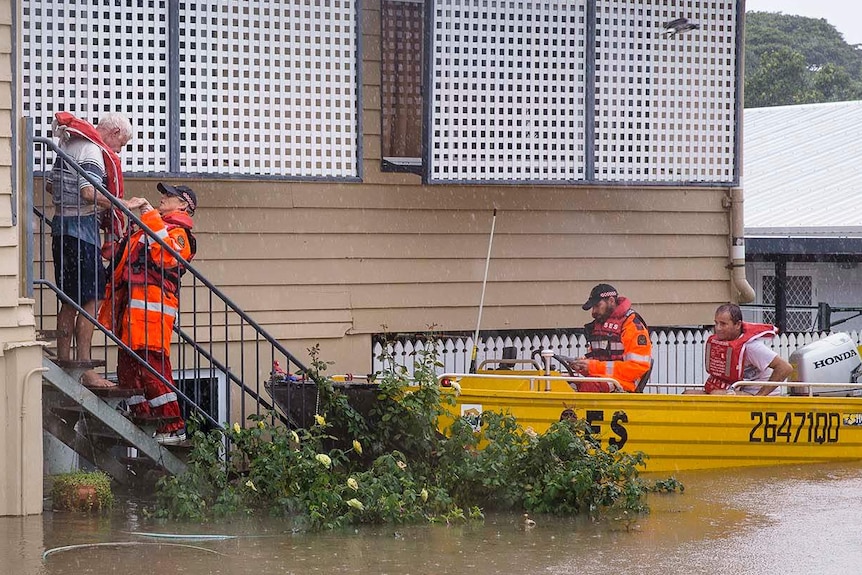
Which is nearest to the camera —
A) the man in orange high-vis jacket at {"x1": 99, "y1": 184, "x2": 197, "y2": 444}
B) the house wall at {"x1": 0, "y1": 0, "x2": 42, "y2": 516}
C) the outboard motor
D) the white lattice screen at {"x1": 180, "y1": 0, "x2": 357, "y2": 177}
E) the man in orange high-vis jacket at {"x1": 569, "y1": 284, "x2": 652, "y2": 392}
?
the house wall at {"x1": 0, "y1": 0, "x2": 42, "y2": 516}

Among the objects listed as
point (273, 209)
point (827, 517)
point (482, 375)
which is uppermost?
point (273, 209)

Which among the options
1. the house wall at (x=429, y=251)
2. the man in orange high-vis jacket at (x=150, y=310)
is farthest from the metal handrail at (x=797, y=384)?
the man in orange high-vis jacket at (x=150, y=310)

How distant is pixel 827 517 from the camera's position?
Answer: 9.03 m

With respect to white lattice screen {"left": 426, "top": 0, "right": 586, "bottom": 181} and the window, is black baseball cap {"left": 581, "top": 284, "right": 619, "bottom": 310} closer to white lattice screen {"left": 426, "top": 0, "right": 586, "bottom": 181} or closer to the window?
white lattice screen {"left": 426, "top": 0, "right": 586, "bottom": 181}

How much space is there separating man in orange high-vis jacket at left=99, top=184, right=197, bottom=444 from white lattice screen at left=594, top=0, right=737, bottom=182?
5.33 meters

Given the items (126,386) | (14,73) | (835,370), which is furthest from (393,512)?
(835,370)

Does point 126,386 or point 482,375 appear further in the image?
point 482,375

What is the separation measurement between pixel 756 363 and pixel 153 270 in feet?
18.0

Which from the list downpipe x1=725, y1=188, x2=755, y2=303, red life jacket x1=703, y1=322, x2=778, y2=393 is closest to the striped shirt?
red life jacket x1=703, y1=322, x2=778, y2=393

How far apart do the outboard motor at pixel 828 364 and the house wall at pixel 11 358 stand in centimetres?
708

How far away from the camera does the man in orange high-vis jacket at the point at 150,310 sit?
9023 mm

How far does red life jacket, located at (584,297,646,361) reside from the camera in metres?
11.3

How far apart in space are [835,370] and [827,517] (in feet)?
11.9

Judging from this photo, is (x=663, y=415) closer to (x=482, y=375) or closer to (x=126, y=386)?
(x=482, y=375)
